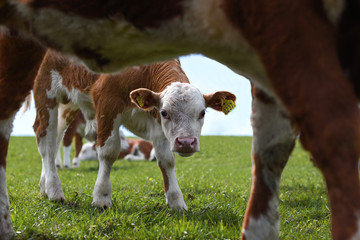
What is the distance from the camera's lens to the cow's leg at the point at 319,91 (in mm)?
1604

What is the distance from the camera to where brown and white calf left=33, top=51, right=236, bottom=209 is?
16.0 feet

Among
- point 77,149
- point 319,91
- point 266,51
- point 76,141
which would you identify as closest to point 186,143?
point 266,51

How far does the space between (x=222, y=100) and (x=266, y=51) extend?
3.58m

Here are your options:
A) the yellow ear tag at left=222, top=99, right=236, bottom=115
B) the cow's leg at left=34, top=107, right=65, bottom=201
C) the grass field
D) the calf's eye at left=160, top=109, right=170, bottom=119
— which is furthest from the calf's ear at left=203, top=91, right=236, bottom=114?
the cow's leg at left=34, top=107, right=65, bottom=201

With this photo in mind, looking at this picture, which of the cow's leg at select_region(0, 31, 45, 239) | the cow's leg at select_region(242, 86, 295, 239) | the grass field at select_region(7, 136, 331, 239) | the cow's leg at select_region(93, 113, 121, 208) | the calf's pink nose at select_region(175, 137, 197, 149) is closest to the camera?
the cow's leg at select_region(242, 86, 295, 239)

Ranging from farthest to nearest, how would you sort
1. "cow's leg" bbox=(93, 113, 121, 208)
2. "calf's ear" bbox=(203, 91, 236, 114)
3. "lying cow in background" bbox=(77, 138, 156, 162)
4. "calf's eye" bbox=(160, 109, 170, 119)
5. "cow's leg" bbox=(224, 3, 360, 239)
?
"lying cow in background" bbox=(77, 138, 156, 162) < "cow's leg" bbox=(93, 113, 121, 208) < "calf's ear" bbox=(203, 91, 236, 114) < "calf's eye" bbox=(160, 109, 170, 119) < "cow's leg" bbox=(224, 3, 360, 239)

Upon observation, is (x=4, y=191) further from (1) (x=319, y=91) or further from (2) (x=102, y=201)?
(1) (x=319, y=91)

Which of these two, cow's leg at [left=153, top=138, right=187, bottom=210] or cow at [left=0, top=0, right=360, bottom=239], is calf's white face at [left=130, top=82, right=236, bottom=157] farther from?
cow at [left=0, top=0, right=360, bottom=239]

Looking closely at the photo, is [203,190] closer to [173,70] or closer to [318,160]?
[173,70]

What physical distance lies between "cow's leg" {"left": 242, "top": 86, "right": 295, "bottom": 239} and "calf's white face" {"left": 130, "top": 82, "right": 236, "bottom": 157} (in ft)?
6.69

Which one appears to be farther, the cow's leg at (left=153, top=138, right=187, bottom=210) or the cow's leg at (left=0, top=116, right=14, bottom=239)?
the cow's leg at (left=153, top=138, right=187, bottom=210)

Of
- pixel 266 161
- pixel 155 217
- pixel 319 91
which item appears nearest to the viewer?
pixel 319 91

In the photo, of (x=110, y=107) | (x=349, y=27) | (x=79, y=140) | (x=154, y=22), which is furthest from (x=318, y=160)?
(x=79, y=140)

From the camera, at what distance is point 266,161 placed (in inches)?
101
